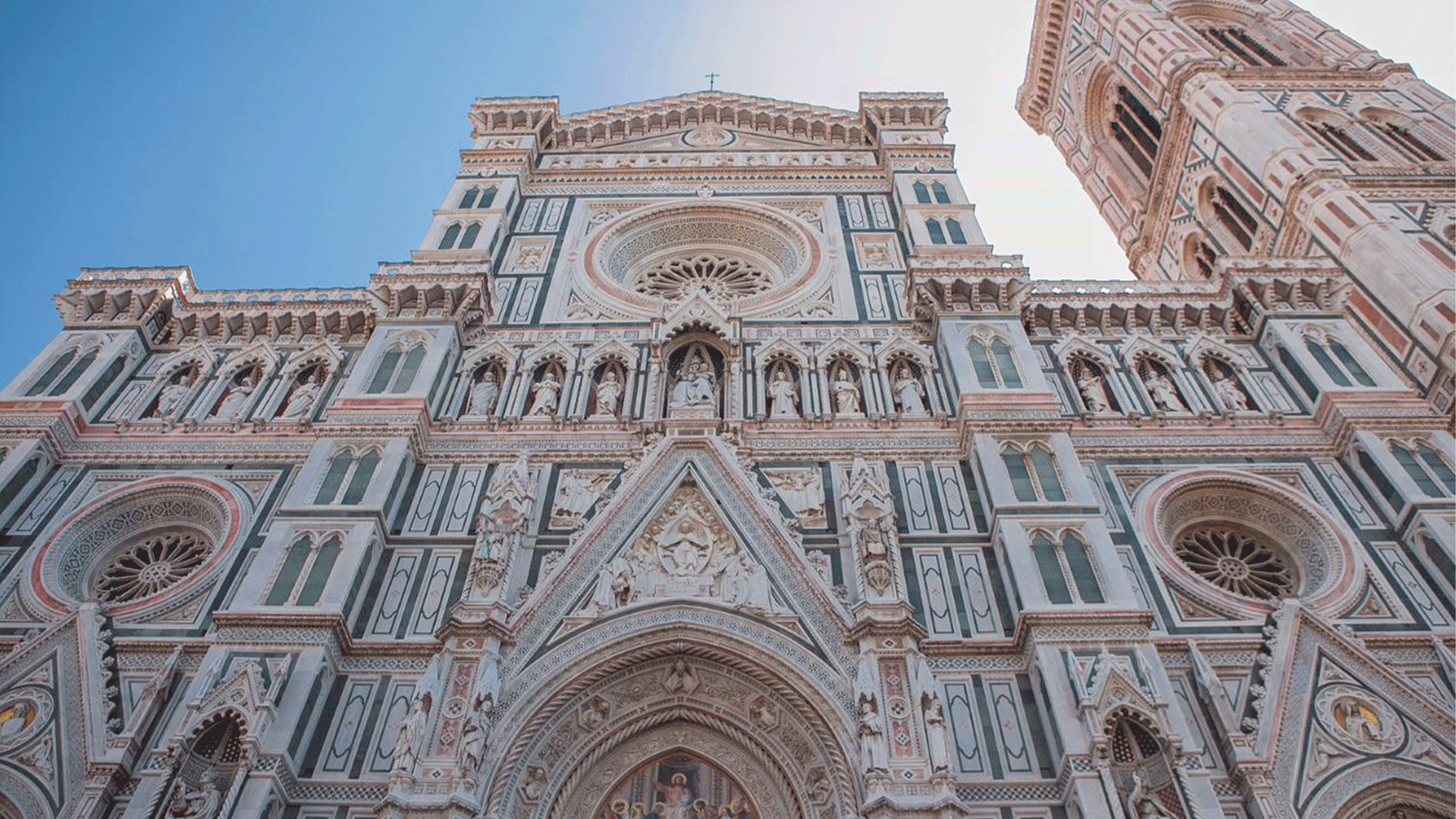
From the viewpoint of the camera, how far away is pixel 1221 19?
2692 centimetres

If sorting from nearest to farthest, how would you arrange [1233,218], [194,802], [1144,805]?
[1144,805] < [194,802] < [1233,218]

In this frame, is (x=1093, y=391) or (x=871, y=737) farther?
(x=1093, y=391)

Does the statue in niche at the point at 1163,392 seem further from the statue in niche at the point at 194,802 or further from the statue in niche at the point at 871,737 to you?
the statue in niche at the point at 194,802

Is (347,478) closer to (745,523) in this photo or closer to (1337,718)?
(745,523)

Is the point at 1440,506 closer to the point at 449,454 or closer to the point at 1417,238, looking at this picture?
the point at 1417,238

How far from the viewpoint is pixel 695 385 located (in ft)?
45.4

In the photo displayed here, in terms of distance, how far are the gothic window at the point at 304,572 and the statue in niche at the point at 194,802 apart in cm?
198

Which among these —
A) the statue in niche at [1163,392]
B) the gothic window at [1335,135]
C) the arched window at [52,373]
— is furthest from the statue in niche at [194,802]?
the gothic window at [1335,135]

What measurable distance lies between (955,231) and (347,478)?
9444mm

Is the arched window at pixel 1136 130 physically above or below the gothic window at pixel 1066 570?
above

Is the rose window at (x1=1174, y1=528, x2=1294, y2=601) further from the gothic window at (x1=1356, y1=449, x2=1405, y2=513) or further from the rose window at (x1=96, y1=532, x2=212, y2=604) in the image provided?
the rose window at (x1=96, y1=532, x2=212, y2=604)

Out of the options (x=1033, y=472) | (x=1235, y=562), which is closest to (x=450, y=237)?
(x=1033, y=472)

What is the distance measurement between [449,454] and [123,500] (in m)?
3.58

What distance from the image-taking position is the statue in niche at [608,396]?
43.9ft
